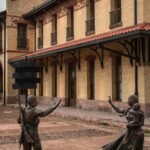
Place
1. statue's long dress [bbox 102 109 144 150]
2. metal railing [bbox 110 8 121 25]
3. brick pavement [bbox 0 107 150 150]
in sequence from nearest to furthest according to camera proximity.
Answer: statue's long dress [bbox 102 109 144 150] < brick pavement [bbox 0 107 150 150] < metal railing [bbox 110 8 121 25]

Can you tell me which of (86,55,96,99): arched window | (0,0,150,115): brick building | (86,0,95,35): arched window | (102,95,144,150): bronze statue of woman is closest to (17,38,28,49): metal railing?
(0,0,150,115): brick building

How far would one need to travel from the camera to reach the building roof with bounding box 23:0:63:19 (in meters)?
29.3

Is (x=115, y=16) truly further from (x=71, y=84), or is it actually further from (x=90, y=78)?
(x=71, y=84)

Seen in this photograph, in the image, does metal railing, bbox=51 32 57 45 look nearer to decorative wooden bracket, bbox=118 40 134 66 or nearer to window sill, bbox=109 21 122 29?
window sill, bbox=109 21 122 29

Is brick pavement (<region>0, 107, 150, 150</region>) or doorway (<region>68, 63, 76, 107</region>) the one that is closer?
brick pavement (<region>0, 107, 150, 150</region>)

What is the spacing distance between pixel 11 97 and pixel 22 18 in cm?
649

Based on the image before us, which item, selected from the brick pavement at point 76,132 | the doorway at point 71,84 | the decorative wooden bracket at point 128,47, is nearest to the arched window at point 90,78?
the doorway at point 71,84

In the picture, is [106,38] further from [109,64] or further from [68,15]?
[68,15]

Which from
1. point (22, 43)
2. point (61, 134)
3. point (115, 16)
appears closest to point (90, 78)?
point (115, 16)

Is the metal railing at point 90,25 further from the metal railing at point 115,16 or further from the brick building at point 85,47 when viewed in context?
the metal railing at point 115,16

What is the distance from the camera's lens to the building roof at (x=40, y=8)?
2926 cm

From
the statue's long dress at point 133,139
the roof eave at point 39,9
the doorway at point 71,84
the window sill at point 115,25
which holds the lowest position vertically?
the statue's long dress at point 133,139

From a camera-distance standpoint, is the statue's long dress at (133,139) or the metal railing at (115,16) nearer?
the statue's long dress at (133,139)

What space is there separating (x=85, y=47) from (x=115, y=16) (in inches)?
90.0
